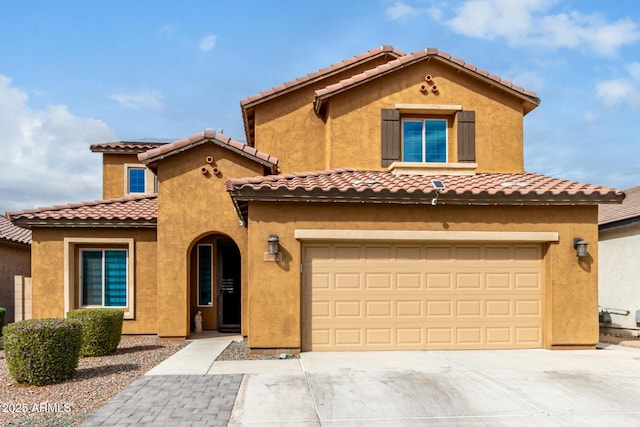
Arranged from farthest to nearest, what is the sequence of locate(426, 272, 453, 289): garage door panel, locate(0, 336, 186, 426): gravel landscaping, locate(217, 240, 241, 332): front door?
locate(217, 240, 241, 332): front door, locate(426, 272, 453, 289): garage door panel, locate(0, 336, 186, 426): gravel landscaping

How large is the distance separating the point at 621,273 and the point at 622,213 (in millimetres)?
2054

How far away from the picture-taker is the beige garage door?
10.6 m

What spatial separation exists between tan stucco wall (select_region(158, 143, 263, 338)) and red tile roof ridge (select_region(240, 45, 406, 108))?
98.4 inches

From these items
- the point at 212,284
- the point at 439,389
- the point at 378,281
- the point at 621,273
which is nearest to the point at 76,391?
the point at 439,389

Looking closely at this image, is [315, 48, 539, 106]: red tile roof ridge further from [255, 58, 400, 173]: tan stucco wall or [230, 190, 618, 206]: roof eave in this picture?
[230, 190, 618, 206]: roof eave

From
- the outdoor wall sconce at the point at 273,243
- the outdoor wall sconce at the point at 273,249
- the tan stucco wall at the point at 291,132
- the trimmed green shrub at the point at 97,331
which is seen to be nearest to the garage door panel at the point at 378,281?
the outdoor wall sconce at the point at 273,249

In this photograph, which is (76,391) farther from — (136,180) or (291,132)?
(136,180)

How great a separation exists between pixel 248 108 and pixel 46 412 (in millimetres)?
10251

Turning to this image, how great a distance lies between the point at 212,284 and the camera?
14445 millimetres

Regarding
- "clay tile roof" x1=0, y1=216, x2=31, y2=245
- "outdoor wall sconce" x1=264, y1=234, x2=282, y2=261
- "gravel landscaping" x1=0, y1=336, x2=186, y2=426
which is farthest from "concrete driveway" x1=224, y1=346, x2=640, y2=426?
"clay tile roof" x1=0, y1=216, x2=31, y2=245

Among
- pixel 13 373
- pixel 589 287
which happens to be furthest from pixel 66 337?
pixel 589 287

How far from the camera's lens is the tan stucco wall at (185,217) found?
12766 mm

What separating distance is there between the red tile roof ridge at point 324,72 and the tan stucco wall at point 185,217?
2.50 m

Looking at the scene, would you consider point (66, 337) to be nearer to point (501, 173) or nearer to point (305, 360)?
point (305, 360)
